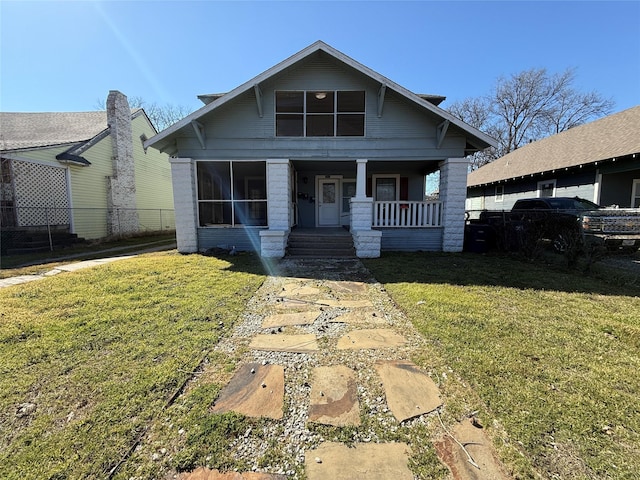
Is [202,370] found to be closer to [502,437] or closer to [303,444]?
[303,444]

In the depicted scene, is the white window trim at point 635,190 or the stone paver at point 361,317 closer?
the stone paver at point 361,317

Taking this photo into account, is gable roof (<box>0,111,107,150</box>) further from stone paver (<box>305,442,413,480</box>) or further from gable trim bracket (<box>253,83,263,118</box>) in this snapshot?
stone paver (<box>305,442,413,480</box>)

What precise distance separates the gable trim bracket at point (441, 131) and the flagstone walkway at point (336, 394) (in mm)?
6344

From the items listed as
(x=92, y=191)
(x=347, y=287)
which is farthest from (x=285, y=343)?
(x=92, y=191)

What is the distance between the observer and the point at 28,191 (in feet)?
38.1

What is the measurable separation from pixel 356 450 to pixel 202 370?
1524 mm

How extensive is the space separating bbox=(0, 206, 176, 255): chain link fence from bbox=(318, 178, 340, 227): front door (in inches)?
389

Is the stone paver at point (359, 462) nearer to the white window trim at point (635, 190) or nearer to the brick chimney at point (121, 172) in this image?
the white window trim at point (635, 190)

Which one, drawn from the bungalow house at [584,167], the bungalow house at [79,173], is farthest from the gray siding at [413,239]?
the bungalow house at [79,173]

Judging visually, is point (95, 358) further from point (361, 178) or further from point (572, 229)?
point (572, 229)

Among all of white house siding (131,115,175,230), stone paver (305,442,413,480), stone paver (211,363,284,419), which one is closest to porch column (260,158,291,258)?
stone paver (211,363,284,419)

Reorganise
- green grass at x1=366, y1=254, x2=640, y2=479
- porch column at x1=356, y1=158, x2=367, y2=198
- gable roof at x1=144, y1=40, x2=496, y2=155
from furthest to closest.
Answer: porch column at x1=356, y1=158, x2=367, y2=198, gable roof at x1=144, y1=40, x2=496, y2=155, green grass at x1=366, y1=254, x2=640, y2=479

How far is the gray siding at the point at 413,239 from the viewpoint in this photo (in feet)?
30.9

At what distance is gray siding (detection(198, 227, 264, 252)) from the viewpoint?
9.34 metres
